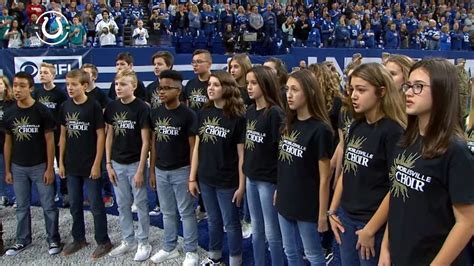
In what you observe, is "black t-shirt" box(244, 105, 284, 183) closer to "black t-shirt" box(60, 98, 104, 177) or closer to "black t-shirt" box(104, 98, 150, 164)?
"black t-shirt" box(104, 98, 150, 164)

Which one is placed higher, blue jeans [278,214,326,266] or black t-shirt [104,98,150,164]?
black t-shirt [104,98,150,164]

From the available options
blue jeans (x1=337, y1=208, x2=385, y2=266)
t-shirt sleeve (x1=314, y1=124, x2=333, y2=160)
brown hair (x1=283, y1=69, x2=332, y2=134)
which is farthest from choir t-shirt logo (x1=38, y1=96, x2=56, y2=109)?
blue jeans (x1=337, y1=208, x2=385, y2=266)

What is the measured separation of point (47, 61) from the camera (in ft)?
36.6

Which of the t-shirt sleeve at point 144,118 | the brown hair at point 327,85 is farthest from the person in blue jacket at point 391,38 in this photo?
the t-shirt sleeve at point 144,118

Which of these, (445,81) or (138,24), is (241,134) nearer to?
(445,81)

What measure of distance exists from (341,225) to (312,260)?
453 mm

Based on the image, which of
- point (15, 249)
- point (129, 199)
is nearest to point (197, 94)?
point (129, 199)

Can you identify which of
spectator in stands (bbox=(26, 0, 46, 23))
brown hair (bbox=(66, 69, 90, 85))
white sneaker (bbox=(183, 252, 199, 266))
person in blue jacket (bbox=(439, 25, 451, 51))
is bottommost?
white sneaker (bbox=(183, 252, 199, 266))

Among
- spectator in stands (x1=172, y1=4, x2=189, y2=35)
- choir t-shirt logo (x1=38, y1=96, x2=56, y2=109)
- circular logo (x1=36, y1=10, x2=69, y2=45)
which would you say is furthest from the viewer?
spectator in stands (x1=172, y1=4, x2=189, y2=35)

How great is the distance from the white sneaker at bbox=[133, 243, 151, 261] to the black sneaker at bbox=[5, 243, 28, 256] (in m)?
1.16

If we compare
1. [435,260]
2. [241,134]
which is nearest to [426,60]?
[435,260]

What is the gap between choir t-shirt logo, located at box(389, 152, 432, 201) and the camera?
2207 millimetres

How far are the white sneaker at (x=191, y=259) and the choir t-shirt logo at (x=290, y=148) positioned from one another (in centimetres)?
147

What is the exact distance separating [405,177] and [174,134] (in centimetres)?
237
